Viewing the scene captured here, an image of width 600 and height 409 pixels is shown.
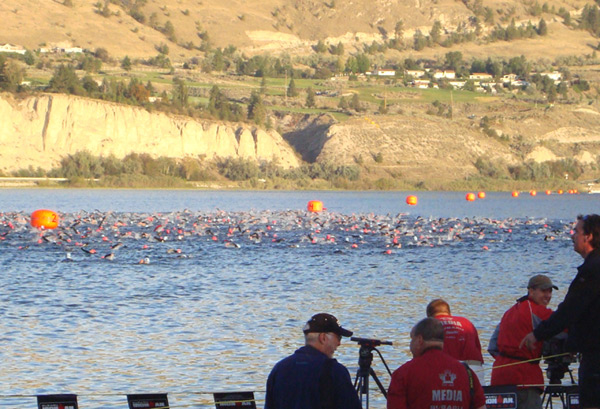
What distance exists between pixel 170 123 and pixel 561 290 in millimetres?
94851

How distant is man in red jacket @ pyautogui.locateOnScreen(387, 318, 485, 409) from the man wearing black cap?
19.1 inches

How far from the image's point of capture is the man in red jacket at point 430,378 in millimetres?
7281

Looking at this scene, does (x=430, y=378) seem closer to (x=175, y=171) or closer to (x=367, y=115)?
(x=175, y=171)

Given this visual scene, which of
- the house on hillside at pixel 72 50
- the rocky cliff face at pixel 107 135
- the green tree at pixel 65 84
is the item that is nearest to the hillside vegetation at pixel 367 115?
the green tree at pixel 65 84

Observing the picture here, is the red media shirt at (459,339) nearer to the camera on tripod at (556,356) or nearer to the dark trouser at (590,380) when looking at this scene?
the camera on tripod at (556,356)

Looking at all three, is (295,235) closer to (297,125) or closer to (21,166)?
(21,166)

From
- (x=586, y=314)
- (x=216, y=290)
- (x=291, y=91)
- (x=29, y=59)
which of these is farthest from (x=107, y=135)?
(x=586, y=314)

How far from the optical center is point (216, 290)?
80.9 feet

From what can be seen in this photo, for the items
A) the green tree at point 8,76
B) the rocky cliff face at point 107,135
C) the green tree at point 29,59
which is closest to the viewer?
the rocky cliff face at point 107,135

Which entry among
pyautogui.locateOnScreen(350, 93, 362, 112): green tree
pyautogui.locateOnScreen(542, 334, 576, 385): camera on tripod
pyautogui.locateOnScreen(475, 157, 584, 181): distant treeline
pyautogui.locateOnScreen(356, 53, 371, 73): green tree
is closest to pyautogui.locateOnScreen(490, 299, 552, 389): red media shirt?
pyautogui.locateOnScreen(542, 334, 576, 385): camera on tripod

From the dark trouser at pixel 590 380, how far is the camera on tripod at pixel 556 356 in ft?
0.85

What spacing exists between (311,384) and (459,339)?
10.3 ft

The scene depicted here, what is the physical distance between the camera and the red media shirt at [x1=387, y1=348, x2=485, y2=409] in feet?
23.9

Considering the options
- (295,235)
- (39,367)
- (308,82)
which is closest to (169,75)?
(308,82)
